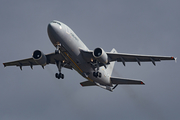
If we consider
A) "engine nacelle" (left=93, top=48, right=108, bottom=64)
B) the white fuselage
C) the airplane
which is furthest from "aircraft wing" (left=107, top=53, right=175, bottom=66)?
the white fuselage

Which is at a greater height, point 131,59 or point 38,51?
point 38,51

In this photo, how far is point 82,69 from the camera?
40156mm

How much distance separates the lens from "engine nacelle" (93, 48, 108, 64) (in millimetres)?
38344

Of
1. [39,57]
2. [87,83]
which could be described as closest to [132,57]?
[87,83]

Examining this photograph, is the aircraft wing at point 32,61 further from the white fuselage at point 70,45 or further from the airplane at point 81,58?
A: the white fuselage at point 70,45

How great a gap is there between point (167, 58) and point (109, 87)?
38.3 ft

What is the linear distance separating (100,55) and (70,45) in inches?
166

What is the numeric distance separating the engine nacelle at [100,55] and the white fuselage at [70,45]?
5.99 feet

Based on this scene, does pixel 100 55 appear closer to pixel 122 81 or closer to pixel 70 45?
pixel 70 45

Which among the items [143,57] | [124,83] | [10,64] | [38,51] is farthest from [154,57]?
[10,64]

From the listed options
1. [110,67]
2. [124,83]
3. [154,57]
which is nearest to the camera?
[154,57]

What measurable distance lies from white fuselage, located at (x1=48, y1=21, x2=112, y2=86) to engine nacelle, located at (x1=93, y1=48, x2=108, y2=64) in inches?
71.8

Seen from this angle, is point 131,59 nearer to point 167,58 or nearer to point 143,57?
point 143,57

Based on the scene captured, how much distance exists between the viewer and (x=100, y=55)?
3834 cm
